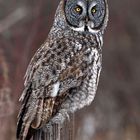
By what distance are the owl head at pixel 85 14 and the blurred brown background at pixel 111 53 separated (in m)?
3.05

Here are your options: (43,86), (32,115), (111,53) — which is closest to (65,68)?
(43,86)

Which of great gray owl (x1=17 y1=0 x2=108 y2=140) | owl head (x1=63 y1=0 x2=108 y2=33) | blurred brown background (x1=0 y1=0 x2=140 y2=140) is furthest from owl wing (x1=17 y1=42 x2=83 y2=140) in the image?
blurred brown background (x1=0 y1=0 x2=140 y2=140)

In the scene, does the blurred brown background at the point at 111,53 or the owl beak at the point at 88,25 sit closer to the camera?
the owl beak at the point at 88,25

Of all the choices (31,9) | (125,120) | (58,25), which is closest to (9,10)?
(31,9)

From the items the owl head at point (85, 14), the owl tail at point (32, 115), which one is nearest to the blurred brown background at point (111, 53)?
the owl head at point (85, 14)

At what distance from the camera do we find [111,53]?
1210 centimetres

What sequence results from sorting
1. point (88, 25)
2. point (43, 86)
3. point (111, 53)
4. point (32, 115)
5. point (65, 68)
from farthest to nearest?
1. point (111, 53)
2. point (88, 25)
3. point (65, 68)
4. point (43, 86)
5. point (32, 115)

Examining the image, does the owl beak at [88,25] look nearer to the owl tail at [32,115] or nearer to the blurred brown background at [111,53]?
the owl tail at [32,115]

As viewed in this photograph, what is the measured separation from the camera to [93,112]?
948 cm

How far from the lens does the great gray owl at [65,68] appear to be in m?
4.94

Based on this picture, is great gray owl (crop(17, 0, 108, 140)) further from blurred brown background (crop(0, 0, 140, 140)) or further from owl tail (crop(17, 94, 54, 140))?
blurred brown background (crop(0, 0, 140, 140))

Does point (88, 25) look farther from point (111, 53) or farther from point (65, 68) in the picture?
point (111, 53)

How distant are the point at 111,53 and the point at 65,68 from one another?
6923mm

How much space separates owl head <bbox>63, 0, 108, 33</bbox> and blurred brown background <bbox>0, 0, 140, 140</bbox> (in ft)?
10.0
